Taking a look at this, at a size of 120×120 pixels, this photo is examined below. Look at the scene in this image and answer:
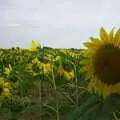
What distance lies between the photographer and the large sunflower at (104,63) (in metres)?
0.98

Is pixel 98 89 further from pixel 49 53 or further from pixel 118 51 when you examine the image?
pixel 49 53

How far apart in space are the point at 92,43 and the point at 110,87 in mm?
190

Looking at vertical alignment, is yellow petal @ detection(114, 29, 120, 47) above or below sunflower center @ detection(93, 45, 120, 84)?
above

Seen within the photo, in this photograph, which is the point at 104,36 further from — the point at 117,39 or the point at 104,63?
the point at 104,63

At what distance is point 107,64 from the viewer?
1003 millimetres

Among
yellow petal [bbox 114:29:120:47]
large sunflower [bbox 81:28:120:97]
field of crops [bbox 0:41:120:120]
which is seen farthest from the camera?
yellow petal [bbox 114:29:120:47]

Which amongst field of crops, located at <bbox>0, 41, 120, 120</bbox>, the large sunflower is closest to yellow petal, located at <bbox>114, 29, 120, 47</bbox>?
the large sunflower

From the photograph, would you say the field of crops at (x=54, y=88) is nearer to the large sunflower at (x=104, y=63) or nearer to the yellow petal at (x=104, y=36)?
the large sunflower at (x=104, y=63)

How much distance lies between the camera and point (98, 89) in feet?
3.82

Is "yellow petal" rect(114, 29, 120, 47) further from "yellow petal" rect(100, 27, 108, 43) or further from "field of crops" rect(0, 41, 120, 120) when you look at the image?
"field of crops" rect(0, 41, 120, 120)

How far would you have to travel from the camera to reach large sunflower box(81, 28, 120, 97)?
98 centimetres

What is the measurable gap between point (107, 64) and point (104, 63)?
2cm

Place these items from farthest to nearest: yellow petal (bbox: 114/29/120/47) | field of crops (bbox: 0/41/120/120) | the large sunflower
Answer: yellow petal (bbox: 114/29/120/47), the large sunflower, field of crops (bbox: 0/41/120/120)

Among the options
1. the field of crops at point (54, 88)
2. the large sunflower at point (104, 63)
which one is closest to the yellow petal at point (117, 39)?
the large sunflower at point (104, 63)
